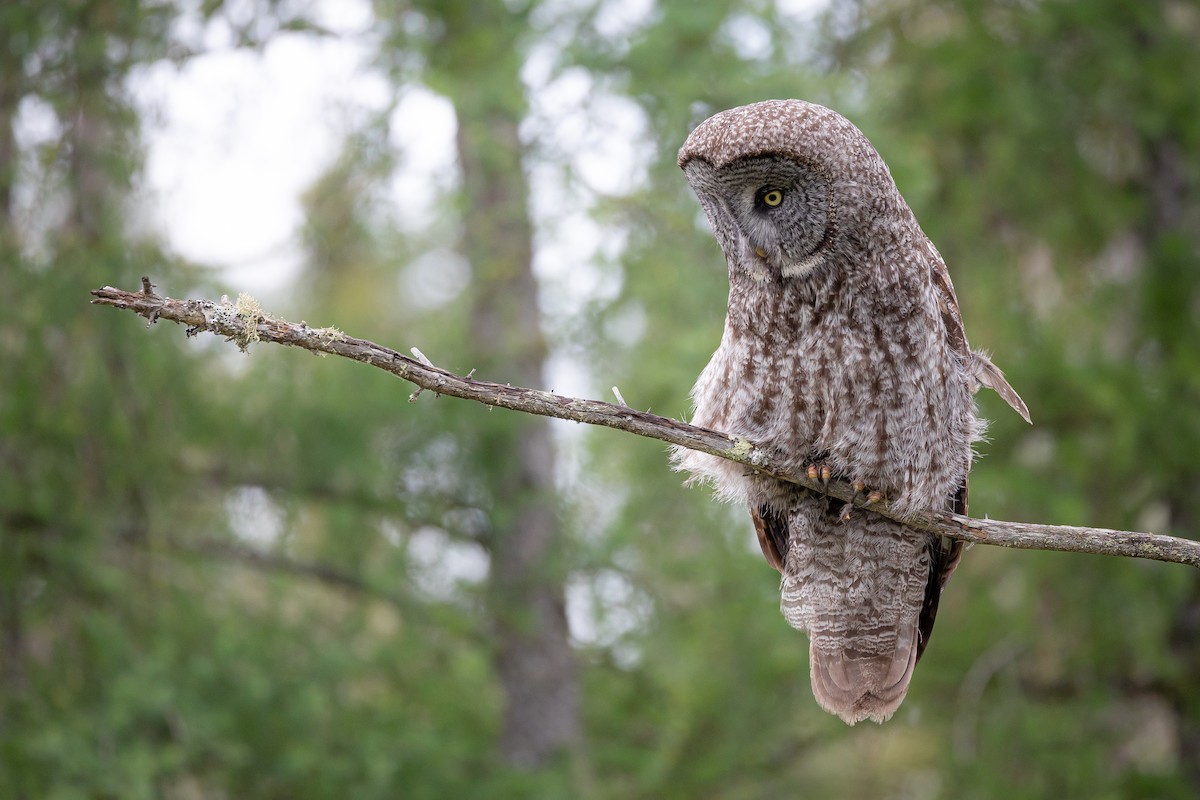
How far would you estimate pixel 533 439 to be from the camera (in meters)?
8.34

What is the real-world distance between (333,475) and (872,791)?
20.0 feet

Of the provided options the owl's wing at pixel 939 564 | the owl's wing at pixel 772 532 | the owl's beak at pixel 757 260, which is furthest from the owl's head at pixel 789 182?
the owl's wing at pixel 939 564

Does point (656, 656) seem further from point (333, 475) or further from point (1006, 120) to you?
point (1006, 120)

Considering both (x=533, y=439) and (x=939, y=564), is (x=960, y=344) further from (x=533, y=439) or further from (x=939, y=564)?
(x=533, y=439)

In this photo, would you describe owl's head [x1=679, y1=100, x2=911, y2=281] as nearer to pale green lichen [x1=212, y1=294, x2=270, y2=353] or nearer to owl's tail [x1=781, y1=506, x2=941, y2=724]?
owl's tail [x1=781, y1=506, x2=941, y2=724]

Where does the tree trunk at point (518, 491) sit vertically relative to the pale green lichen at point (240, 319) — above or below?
above

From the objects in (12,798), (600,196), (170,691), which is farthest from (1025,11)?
(12,798)

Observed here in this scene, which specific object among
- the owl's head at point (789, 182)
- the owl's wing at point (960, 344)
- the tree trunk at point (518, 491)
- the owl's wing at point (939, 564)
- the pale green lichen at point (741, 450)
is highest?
the tree trunk at point (518, 491)

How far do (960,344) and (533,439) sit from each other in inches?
188

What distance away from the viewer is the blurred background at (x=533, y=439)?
6250 mm

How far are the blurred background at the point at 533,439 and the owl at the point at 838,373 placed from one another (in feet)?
8.87

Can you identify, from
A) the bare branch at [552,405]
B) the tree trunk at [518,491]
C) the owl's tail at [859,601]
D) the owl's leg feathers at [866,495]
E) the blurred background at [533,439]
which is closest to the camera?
the bare branch at [552,405]

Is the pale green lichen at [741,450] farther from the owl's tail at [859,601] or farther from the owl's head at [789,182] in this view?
the owl's tail at [859,601]

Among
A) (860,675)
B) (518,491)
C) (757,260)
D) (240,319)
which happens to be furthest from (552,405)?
(518,491)
